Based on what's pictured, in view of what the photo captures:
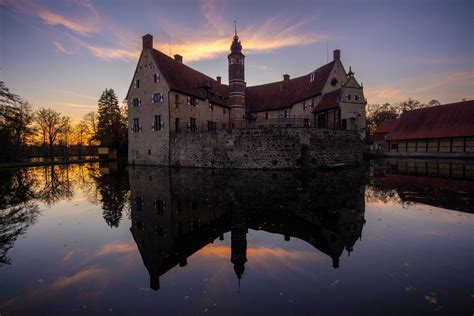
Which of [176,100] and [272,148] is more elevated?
[176,100]

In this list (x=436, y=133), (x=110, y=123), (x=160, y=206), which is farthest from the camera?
(x=110, y=123)

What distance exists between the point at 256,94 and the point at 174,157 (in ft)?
68.0

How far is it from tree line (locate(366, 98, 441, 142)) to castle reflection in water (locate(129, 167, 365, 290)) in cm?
7053

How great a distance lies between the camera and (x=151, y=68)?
29438 millimetres

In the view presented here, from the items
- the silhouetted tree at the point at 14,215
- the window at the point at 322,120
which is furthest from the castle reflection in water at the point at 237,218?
the window at the point at 322,120

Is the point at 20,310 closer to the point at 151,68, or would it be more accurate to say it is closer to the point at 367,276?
the point at 367,276

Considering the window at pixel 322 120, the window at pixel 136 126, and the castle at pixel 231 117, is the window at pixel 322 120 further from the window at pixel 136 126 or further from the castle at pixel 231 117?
the window at pixel 136 126

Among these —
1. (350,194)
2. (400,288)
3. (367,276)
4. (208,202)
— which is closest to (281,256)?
(367,276)

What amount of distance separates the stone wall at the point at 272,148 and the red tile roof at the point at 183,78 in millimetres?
7179

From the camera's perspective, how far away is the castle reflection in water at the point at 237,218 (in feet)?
20.7

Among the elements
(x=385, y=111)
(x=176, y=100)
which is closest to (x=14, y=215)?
(x=176, y=100)

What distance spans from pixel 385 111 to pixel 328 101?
56307 mm

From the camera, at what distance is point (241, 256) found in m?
5.99

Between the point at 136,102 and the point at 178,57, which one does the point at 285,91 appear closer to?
the point at 178,57
